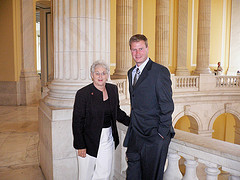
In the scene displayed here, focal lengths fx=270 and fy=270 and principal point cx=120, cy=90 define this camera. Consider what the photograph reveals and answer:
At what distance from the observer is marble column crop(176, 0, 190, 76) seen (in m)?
20.2

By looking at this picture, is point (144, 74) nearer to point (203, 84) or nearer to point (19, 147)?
point (19, 147)

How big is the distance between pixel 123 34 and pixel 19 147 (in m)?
9.83

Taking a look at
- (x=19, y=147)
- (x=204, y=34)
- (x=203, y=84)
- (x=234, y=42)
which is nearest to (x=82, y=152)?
(x=19, y=147)

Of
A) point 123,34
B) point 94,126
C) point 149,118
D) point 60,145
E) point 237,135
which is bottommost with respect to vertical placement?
point 237,135

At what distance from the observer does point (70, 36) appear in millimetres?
4551

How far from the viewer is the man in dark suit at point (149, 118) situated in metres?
2.51

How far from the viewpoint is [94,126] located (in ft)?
10.2

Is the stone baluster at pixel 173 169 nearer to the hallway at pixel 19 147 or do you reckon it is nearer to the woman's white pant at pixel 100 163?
the woman's white pant at pixel 100 163

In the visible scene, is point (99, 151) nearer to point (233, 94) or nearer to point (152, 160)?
point (152, 160)

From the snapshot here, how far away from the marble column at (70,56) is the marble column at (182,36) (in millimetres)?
16435

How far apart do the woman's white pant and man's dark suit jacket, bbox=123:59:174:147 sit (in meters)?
0.62

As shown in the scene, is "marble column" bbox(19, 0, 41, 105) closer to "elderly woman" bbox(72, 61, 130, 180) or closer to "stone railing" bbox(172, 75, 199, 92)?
"stone railing" bbox(172, 75, 199, 92)

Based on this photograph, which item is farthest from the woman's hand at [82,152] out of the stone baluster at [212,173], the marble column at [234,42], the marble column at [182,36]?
the marble column at [234,42]

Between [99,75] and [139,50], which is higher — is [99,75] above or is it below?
below
